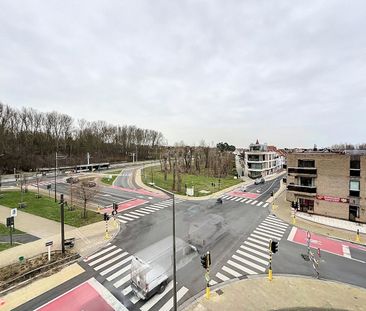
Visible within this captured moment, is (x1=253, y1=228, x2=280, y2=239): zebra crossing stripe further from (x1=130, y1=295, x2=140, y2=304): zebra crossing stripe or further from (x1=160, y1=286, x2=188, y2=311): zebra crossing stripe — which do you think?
(x1=130, y1=295, x2=140, y2=304): zebra crossing stripe

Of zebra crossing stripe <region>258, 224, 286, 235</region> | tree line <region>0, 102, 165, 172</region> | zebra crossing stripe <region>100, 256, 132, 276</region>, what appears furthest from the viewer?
tree line <region>0, 102, 165, 172</region>

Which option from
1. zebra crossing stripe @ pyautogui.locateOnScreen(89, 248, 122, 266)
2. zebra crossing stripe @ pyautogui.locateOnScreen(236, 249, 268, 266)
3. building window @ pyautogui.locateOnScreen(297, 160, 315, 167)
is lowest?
zebra crossing stripe @ pyautogui.locateOnScreen(236, 249, 268, 266)

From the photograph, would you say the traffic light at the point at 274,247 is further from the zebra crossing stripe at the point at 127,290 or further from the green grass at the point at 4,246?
the green grass at the point at 4,246

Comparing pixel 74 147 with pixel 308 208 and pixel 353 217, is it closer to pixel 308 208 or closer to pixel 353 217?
pixel 308 208

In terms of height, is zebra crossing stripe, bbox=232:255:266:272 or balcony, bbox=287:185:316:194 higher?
balcony, bbox=287:185:316:194

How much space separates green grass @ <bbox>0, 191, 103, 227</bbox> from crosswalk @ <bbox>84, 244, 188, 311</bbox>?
857 cm

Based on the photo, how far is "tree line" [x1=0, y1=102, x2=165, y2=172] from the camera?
229ft

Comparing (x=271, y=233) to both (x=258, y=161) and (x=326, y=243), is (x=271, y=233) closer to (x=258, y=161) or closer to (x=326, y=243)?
(x=326, y=243)

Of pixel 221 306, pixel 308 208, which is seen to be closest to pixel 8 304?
pixel 221 306

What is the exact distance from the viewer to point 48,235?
72.1ft

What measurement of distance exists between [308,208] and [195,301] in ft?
96.3

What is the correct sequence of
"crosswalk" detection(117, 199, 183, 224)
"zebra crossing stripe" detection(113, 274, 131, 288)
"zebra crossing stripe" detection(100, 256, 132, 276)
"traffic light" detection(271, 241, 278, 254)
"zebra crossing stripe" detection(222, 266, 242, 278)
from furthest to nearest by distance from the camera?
"crosswalk" detection(117, 199, 183, 224) → "zebra crossing stripe" detection(100, 256, 132, 276) → "zebra crossing stripe" detection(222, 266, 242, 278) → "traffic light" detection(271, 241, 278, 254) → "zebra crossing stripe" detection(113, 274, 131, 288)

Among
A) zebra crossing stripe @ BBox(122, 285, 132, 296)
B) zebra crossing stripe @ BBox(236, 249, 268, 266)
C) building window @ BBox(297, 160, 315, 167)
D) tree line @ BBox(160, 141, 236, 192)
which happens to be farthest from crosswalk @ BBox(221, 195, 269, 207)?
zebra crossing stripe @ BBox(122, 285, 132, 296)

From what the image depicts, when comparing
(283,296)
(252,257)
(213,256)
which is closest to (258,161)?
(252,257)
